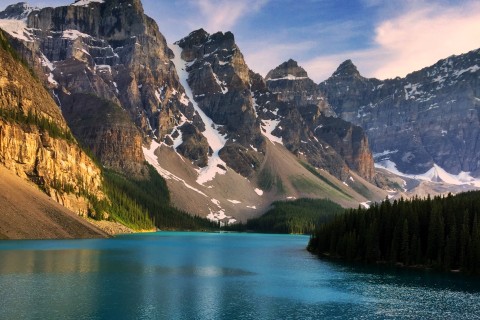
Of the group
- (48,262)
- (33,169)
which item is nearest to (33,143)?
(33,169)

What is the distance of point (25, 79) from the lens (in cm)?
19750

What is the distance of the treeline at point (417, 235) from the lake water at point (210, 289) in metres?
7.33

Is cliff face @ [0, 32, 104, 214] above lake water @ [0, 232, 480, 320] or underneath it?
above

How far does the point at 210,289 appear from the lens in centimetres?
7281

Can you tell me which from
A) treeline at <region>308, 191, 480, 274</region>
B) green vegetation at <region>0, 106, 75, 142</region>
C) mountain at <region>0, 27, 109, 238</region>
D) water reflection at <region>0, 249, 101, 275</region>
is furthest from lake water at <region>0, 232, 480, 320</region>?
green vegetation at <region>0, 106, 75, 142</region>

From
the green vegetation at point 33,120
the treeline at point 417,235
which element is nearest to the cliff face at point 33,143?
the green vegetation at point 33,120

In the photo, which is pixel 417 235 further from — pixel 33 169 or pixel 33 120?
pixel 33 120

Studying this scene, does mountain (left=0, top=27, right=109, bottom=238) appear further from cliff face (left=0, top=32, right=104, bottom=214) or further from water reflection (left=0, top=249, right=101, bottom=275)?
water reflection (left=0, top=249, right=101, bottom=275)

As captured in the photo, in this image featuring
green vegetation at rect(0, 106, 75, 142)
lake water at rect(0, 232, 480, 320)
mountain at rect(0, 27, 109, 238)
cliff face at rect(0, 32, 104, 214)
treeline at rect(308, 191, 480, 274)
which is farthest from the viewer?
green vegetation at rect(0, 106, 75, 142)

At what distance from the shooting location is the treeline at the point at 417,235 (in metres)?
101

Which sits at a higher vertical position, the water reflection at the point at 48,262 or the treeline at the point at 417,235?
the treeline at the point at 417,235

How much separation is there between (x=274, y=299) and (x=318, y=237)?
254 feet

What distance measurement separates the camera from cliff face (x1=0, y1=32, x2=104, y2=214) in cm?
16350

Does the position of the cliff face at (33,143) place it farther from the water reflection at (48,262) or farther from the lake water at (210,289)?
the water reflection at (48,262)
